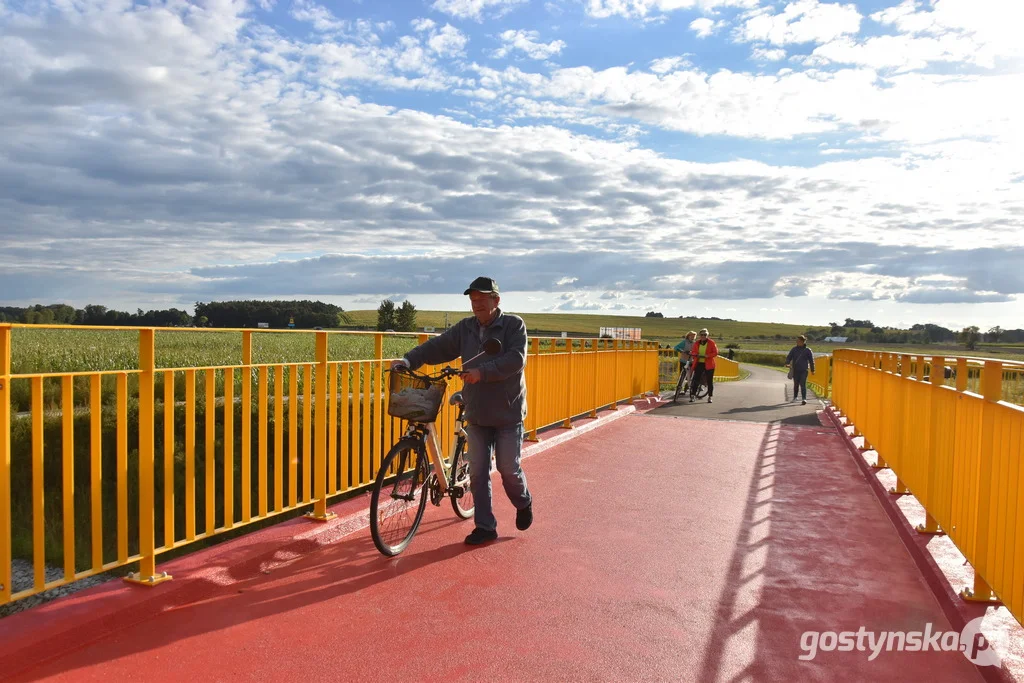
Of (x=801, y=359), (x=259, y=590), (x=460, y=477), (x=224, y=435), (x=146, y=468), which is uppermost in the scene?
(x=224, y=435)

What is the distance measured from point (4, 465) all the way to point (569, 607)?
2.98 m

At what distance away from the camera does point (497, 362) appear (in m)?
5.48

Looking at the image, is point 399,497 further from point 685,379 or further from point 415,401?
point 685,379

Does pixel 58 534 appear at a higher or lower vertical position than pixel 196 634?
lower

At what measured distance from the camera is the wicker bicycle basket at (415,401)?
548 centimetres

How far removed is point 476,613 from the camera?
14.6ft

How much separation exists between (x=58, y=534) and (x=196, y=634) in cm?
977

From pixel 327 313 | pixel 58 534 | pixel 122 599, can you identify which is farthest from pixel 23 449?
pixel 327 313

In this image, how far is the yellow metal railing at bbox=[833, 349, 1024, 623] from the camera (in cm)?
403

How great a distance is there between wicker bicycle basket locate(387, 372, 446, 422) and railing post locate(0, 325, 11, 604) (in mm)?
2267

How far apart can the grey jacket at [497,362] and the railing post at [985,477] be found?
279 cm

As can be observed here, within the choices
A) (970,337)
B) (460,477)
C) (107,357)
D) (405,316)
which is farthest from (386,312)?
(460,477)

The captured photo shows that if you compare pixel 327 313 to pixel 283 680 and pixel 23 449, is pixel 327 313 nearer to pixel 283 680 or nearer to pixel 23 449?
pixel 23 449

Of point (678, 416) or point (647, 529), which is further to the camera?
point (678, 416)
